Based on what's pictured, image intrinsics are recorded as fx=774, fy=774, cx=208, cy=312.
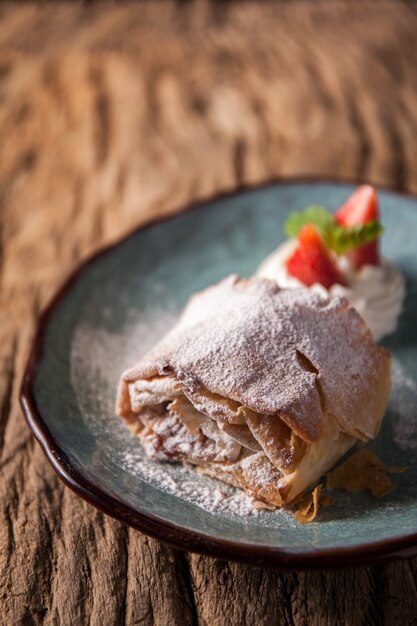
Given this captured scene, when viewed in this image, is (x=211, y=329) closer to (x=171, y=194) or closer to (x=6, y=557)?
(x=6, y=557)

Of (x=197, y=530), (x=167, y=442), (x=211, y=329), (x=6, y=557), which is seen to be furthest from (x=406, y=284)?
(x=6, y=557)

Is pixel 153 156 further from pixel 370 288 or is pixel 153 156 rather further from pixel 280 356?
pixel 280 356

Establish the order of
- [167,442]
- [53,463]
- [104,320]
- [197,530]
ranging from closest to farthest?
[197,530] → [53,463] → [167,442] → [104,320]

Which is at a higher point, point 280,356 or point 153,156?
point 280,356

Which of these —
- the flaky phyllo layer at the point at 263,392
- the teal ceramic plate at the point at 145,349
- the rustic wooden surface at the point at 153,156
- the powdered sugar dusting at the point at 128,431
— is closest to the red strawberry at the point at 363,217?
the teal ceramic plate at the point at 145,349

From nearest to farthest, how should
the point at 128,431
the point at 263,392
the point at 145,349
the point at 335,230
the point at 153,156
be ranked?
the point at 263,392
the point at 128,431
the point at 145,349
the point at 335,230
the point at 153,156

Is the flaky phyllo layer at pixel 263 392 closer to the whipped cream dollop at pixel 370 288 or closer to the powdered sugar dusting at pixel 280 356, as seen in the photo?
the powdered sugar dusting at pixel 280 356

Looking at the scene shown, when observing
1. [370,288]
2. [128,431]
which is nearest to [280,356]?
[128,431]
